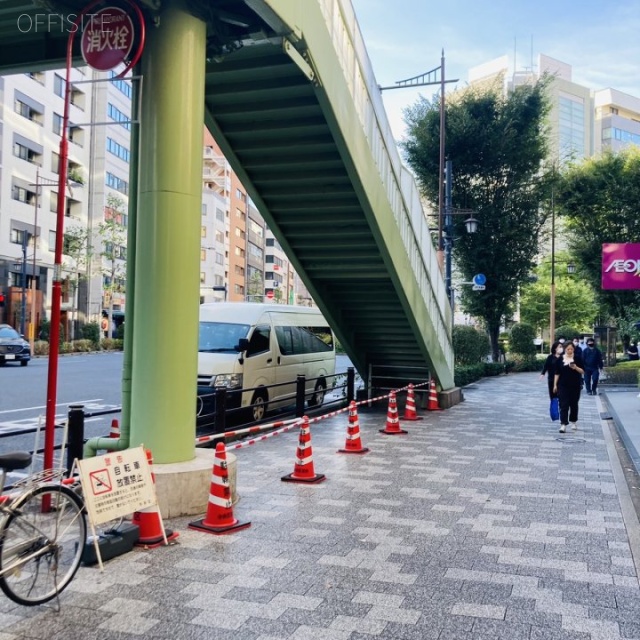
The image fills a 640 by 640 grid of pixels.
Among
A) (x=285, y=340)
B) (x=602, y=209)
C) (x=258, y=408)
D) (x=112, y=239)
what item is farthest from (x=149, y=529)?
(x=112, y=239)

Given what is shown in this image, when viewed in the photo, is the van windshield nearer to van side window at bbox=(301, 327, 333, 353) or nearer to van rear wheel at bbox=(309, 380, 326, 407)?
van side window at bbox=(301, 327, 333, 353)

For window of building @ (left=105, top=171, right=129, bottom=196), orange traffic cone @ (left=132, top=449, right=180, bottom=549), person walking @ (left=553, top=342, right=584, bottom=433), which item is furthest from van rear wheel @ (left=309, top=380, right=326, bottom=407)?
window of building @ (left=105, top=171, right=129, bottom=196)

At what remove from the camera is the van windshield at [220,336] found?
12320 mm

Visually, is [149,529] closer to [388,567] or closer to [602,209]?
[388,567]

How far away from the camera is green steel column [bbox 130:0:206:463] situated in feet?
19.3

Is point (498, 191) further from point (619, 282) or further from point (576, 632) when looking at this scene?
point (576, 632)

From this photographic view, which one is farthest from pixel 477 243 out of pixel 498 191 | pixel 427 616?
pixel 427 616

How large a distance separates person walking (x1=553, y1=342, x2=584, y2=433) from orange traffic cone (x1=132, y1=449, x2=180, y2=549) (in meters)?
7.74

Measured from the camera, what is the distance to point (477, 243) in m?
30.5

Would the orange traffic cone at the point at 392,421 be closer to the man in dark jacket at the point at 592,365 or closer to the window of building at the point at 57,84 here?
the man in dark jacket at the point at 592,365

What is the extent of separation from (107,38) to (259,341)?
7547 millimetres

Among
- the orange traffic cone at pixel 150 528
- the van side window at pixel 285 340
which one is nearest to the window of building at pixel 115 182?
the van side window at pixel 285 340

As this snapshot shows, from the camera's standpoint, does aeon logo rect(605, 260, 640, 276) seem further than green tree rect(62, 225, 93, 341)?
No

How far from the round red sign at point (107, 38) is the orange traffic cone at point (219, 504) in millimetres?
3635
